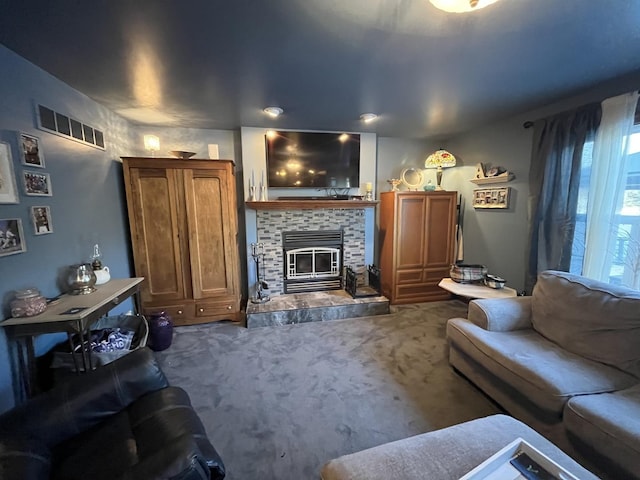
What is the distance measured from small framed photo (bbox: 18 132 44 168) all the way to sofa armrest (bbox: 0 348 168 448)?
1459mm

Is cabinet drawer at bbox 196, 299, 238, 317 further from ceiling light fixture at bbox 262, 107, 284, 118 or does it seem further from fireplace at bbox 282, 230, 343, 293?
ceiling light fixture at bbox 262, 107, 284, 118

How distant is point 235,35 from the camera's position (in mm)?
1525

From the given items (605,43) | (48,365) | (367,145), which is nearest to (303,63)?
(605,43)

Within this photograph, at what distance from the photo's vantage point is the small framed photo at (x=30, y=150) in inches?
68.4

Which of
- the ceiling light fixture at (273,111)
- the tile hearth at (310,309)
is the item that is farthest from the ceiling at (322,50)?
the tile hearth at (310,309)

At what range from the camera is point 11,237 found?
5.36 feet

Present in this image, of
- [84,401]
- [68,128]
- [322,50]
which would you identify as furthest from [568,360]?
[68,128]

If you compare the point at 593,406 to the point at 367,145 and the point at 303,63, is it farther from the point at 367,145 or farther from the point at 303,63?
the point at 367,145

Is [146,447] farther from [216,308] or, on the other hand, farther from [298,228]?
[298,228]

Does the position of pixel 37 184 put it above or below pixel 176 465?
above

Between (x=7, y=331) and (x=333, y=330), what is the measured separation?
8.20 feet

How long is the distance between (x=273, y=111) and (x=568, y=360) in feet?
10.1

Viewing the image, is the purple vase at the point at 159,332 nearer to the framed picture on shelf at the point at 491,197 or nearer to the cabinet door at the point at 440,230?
the cabinet door at the point at 440,230

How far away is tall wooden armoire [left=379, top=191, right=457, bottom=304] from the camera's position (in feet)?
11.9
